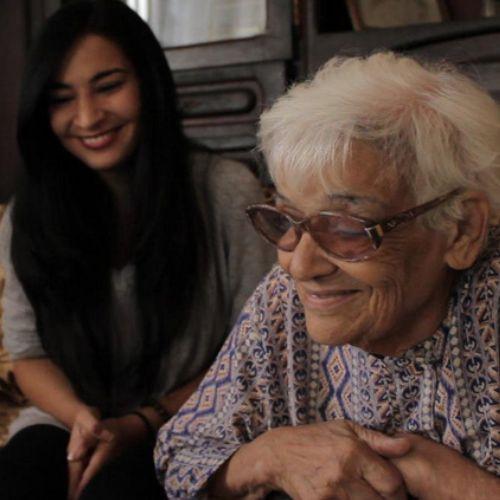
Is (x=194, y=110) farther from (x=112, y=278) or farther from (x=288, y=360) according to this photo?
(x=288, y=360)

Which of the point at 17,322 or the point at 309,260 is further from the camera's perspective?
the point at 17,322

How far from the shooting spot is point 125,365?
1749mm

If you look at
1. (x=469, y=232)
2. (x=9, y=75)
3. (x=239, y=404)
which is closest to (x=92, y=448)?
(x=239, y=404)

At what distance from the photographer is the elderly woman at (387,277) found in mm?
1117

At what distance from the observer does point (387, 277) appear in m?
1.16

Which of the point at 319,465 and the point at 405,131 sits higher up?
the point at 405,131

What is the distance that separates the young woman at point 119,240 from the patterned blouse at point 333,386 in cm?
32

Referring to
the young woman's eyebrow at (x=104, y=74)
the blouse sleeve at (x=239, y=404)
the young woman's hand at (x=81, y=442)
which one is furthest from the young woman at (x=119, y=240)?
the blouse sleeve at (x=239, y=404)

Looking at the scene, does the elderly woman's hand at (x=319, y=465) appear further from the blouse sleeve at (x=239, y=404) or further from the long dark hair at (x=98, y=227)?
the long dark hair at (x=98, y=227)

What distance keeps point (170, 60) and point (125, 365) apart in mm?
770

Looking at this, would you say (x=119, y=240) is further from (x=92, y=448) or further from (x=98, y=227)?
(x=92, y=448)

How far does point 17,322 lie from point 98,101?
47 cm

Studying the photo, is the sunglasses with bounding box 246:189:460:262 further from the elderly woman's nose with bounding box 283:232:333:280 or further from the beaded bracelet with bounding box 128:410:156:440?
the beaded bracelet with bounding box 128:410:156:440

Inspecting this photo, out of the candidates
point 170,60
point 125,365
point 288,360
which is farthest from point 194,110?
point 288,360
